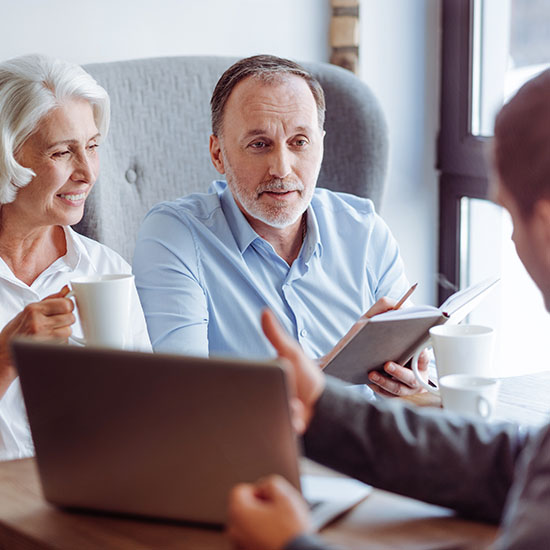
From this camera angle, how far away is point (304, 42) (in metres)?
2.76

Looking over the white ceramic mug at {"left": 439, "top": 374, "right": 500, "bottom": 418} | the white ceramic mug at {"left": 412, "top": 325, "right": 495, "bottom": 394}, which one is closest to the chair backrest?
the white ceramic mug at {"left": 412, "top": 325, "right": 495, "bottom": 394}

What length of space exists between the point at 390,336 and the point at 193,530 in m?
0.63

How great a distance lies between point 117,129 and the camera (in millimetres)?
2195

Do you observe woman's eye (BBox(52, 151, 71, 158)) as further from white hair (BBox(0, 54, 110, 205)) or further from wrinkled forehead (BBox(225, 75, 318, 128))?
wrinkled forehead (BBox(225, 75, 318, 128))

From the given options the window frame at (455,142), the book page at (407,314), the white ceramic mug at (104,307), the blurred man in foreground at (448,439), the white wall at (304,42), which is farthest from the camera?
the window frame at (455,142)

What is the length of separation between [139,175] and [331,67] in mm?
644

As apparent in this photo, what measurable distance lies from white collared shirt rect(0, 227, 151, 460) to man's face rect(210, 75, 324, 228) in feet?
1.19

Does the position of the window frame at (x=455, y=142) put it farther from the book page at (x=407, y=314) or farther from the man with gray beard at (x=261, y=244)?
the book page at (x=407, y=314)

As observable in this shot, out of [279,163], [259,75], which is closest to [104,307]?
[279,163]

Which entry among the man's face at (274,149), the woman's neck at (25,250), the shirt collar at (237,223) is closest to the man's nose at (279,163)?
the man's face at (274,149)

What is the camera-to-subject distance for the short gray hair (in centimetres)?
203

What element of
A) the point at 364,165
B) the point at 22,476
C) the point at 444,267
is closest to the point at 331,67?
the point at 364,165

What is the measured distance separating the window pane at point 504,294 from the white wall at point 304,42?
→ 0.14m

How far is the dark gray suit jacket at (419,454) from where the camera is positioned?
992 millimetres
